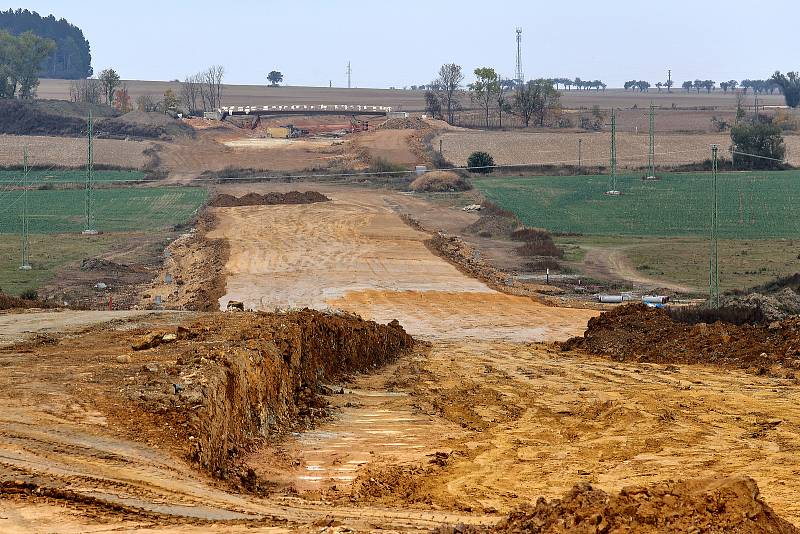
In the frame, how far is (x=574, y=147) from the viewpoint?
106m

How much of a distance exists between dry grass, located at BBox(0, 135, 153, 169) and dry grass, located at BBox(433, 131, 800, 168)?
27.3 meters

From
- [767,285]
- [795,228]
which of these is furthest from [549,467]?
[795,228]

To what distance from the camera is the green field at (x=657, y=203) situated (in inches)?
2325

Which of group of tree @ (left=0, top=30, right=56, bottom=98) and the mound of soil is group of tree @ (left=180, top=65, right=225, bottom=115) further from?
the mound of soil

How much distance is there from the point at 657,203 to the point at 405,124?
54612mm

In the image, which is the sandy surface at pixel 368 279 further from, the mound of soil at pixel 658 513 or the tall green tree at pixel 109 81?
the tall green tree at pixel 109 81

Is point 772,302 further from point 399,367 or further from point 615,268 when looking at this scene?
point 615,268

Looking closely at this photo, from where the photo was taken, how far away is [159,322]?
914 inches

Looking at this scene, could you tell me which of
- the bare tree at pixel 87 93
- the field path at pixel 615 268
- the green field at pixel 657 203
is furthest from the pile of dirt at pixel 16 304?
the bare tree at pixel 87 93

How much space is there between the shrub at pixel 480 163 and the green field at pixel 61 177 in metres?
25.4

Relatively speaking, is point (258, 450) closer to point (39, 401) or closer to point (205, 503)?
point (39, 401)

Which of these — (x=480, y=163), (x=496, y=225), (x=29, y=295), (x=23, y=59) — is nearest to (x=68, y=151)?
(x=480, y=163)

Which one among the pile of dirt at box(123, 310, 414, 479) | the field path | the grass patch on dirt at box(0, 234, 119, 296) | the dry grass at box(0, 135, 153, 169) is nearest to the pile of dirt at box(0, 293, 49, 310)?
the pile of dirt at box(123, 310, 414, 479)

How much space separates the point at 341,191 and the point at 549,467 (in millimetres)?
63026
